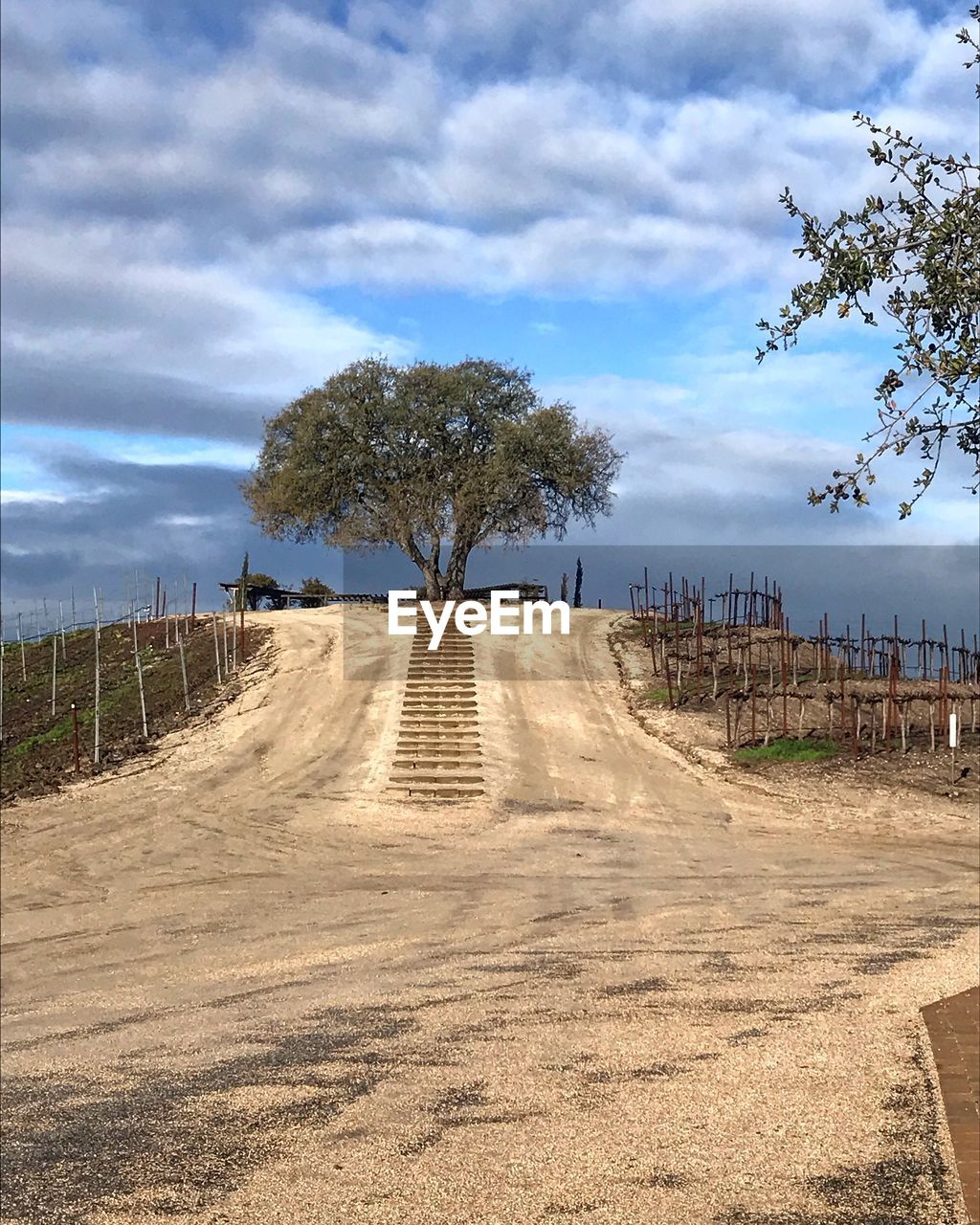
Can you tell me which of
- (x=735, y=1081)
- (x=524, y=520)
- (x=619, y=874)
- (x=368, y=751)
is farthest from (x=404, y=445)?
(x=735, y=1081)

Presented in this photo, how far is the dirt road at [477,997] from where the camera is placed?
6.61 meters

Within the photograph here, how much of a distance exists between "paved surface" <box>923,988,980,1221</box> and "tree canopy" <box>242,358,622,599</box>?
32.5m

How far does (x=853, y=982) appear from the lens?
33.7ft

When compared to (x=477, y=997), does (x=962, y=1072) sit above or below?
above

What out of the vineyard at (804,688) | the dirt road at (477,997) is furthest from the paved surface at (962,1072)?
the vineyard at (804,688)

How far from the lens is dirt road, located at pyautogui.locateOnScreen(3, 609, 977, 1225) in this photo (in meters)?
6.61

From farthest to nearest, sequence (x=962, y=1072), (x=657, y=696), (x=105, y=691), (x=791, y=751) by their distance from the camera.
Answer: (x=105, y=691), (x=657, y=696), (x=791, y=751), (x=962, y=1072)

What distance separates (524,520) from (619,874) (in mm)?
25999

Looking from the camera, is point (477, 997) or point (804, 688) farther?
point (804, 688)

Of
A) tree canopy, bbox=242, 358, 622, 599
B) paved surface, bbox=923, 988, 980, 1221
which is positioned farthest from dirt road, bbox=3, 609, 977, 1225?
tree canopy, bbox=242, 358, 622, 599

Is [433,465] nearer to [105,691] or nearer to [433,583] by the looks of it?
[433,583]

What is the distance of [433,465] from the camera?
41.7 metres

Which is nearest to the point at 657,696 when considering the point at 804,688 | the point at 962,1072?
the point at 804,688

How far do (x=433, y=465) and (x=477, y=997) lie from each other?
3237 centimetres
